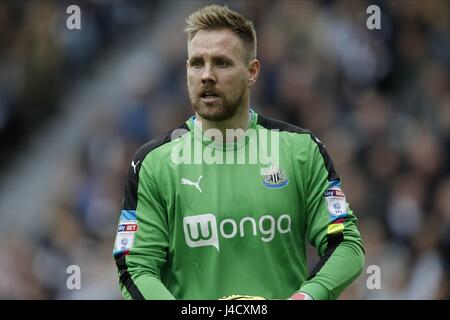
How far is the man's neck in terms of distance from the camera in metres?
4.63

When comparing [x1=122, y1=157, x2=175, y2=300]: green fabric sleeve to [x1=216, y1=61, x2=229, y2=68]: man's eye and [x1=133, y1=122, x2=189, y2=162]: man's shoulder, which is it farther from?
[x1=216, y1=61, x2=229, y2=68]: man's eye

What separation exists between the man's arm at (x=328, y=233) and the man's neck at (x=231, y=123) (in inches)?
13.7

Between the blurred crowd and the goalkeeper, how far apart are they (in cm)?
372

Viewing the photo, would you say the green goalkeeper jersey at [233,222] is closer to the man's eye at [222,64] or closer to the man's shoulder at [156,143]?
the man's shoulder at [156,143]

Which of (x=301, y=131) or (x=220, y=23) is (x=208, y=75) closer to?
(x=220, y=23)

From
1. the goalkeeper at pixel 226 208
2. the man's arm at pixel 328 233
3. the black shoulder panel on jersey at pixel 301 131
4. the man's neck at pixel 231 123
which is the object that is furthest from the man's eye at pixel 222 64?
the man's arm at pixel 328 233

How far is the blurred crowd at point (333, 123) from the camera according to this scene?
8422 millimetres

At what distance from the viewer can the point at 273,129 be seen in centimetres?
472

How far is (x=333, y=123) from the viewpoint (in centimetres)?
898

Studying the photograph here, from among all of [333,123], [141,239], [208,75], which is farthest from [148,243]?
[333,123]

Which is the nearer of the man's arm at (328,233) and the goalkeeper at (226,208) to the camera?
the man's arm at (328,233)

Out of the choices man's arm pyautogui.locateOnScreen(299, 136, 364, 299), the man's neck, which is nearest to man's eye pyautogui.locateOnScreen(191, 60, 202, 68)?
the man's neck

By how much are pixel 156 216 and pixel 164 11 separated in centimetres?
517
